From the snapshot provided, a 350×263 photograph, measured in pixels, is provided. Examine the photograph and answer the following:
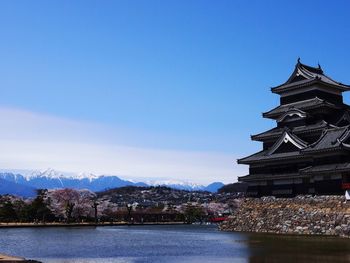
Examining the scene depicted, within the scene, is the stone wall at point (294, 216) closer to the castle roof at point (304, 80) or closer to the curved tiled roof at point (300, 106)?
the curved tiled roof at point (300, 106)

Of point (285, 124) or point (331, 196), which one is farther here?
point (285, 124)

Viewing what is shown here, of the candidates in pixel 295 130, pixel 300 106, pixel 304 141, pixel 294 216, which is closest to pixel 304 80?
pixel 300 106

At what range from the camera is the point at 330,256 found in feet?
73.3

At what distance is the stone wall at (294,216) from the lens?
3988 cm

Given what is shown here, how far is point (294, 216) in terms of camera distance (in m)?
44.1

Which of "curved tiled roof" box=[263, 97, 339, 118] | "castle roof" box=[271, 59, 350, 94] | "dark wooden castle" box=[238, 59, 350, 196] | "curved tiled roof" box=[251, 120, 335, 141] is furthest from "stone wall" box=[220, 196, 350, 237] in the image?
"castle roof" box=[271, 59, 350, 94]

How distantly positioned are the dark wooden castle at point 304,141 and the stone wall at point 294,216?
115 centimetres

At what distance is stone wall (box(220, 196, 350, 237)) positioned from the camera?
39.9 m

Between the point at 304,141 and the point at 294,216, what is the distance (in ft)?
26.5

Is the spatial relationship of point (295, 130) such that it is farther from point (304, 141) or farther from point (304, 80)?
point (304, 80)

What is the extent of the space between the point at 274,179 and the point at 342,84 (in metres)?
13.1

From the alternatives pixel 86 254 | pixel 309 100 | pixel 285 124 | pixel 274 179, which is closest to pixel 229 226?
pixel 274 179

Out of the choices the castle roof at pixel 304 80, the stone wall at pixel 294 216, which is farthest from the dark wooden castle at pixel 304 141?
the stone wall at pixel 294 216

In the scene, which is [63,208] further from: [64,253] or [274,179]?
[64,253]
